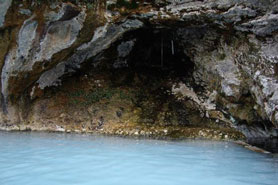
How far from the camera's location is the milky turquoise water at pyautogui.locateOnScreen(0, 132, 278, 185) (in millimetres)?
3742

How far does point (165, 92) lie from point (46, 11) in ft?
15.4

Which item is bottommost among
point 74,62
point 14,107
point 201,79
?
point 14,107

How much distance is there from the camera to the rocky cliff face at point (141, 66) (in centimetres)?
720

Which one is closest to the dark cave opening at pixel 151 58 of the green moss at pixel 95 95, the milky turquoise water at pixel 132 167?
the green moss at pixel 95 95

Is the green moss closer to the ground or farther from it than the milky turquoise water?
farther from it

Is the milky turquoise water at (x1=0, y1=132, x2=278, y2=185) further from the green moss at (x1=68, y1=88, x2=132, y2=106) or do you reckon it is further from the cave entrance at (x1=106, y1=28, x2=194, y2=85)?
the cave entrance at (x1=106, y1=28, x2=194, y2=85)

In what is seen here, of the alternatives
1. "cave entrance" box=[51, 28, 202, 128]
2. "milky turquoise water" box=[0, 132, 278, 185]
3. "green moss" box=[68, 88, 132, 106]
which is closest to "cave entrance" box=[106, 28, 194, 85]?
"cave entrance" box=[51, 28, 202, 128]

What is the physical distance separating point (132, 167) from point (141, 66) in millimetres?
6701

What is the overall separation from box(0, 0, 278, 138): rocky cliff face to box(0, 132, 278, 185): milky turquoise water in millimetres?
2395

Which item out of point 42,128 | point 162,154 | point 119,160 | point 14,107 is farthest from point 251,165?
point 14,107

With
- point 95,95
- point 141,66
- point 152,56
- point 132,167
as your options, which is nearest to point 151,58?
point 152,56

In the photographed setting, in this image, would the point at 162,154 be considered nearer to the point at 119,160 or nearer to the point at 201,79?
the point at 119,160

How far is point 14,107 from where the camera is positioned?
9992 mm

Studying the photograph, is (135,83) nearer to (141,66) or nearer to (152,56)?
(141,66)
